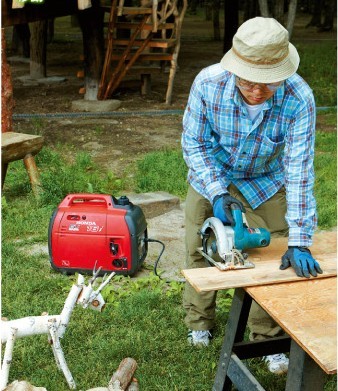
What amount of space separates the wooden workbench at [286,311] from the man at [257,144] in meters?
0.11

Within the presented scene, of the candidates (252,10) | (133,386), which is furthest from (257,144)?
(252,10)

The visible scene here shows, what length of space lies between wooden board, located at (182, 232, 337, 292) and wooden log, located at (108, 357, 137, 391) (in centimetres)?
68

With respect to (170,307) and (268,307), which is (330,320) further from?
(170,307)

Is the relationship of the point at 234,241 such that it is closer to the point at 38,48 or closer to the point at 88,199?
the point at 88,199

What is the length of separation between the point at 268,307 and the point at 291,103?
3.37 feet

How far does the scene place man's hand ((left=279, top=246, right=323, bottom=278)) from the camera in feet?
11.2

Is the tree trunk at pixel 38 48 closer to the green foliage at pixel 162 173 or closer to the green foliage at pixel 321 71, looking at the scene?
the green foliage at pixel 321 71

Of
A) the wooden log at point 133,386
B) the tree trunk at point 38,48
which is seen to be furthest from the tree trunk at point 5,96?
the tree trunk at point 38,48

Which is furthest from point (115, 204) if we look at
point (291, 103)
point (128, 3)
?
point (128, 3)

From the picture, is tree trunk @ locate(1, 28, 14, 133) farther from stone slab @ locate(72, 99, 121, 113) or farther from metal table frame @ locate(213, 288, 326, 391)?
metal table frame @ locate(213, 288, 326, 391)

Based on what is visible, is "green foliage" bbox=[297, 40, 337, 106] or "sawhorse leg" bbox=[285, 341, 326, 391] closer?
"sawhorse leg" bbox=[285, 341, 326, 391]

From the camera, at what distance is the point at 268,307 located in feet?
10.4

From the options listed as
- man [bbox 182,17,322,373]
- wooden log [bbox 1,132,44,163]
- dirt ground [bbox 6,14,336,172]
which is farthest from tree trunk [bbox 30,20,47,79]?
man [bbox 182,17,322,373]

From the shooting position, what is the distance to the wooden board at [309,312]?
2.84 meters
